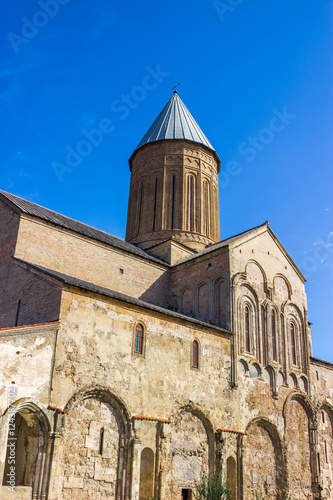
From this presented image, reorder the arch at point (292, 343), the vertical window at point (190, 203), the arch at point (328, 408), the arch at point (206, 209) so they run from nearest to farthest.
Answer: the arch at point (292, 343), the arch at point (328, 408), the vertical window at point (190, 203), the arch at point (206, 209)

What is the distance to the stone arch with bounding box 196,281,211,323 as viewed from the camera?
69.9 ft

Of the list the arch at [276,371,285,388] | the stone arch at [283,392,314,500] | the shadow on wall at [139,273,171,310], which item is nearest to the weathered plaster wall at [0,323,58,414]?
the shadow on wall at [139,273,171,310]

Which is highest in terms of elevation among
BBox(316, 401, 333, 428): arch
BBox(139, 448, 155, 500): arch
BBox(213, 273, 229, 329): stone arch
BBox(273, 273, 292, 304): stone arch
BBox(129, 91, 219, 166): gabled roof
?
BBox(129, 91, 219, 166): gabled roof

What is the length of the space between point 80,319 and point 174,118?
18.1 m

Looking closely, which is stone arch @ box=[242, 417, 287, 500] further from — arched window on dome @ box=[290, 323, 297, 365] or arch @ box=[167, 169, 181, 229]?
arch @ box=[167, 169, 181, 229]

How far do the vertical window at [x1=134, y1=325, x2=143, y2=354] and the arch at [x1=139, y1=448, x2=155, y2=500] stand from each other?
3.14 meters

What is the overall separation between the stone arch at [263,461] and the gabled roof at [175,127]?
1632cm

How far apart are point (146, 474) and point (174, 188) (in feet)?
52.5

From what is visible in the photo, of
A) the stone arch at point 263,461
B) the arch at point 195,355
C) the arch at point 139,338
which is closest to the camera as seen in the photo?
the arch at point 139,338

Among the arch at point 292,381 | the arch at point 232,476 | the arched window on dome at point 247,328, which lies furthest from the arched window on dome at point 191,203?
the arch at point 232,476

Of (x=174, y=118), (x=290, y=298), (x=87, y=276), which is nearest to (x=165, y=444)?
(x=87, y=276)

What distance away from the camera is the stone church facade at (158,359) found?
13797 millimetres

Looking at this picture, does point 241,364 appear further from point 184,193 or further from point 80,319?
point 184,193

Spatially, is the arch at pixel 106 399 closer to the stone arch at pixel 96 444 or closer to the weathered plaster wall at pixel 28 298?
the stone arch at pixel 96 444
